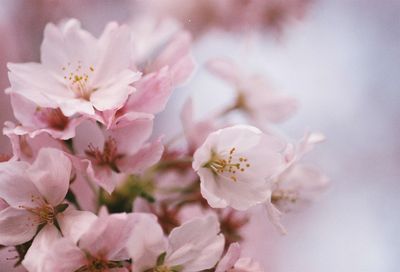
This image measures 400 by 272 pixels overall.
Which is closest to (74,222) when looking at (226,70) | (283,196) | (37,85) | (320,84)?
(37,85)

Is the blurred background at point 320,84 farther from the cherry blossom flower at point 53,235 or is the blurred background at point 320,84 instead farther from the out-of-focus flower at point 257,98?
the cherry blossom flower at point 53,235

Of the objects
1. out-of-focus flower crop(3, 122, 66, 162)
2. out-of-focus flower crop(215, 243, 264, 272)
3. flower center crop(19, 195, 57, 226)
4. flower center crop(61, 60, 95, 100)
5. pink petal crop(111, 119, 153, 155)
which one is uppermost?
flower center crop(61, 60, 95, 100)

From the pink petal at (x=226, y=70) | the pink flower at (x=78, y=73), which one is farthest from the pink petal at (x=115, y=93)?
the pink petal at (x=226, y=70)

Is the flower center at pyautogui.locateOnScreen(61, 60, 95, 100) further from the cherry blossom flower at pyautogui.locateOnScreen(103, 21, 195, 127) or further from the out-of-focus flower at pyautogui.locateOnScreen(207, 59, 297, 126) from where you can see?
the out-of-focus flower at pyautogui.locateOnScreen(207, 59, 297, 126)

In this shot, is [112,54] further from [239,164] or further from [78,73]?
[239,164]

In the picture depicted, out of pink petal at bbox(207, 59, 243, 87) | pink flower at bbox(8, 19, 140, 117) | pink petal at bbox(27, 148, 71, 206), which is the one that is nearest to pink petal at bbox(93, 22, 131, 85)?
pink flower at bbox(8, 19, 140, 117)

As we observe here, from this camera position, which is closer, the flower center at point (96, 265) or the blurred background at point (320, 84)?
the flower center at point (96, 265)

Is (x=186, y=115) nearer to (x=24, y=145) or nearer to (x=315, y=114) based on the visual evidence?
(x=24, y=145)
